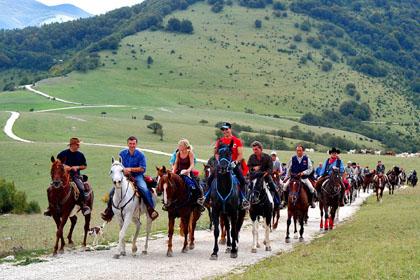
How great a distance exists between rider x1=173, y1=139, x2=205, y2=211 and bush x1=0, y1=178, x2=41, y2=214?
2213 cm

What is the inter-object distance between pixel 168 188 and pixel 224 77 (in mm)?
147040

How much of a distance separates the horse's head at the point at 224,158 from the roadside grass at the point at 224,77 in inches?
4526

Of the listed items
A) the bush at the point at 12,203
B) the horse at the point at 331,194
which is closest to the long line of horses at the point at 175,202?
the horse at the point at 331,194

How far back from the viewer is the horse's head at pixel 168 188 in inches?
635

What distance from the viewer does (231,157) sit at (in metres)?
15.8

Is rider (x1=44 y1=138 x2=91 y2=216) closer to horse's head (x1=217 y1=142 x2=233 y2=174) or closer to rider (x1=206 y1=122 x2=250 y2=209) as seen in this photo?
rider (x1=206 y1=122 x2=250 y2=209)

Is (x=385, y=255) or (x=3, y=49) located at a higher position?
(x=3, y=49)

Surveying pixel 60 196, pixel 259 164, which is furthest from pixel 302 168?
pixel 60 196

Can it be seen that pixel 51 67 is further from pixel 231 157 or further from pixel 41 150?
pixel 231 157

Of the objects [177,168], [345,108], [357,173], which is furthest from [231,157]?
[345,108]

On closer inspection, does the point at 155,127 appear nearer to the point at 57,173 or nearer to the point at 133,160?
the point at 133,160

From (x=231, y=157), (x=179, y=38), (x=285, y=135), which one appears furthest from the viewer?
(x=179, y=38)

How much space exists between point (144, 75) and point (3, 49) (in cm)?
5414

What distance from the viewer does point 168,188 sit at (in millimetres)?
16203
